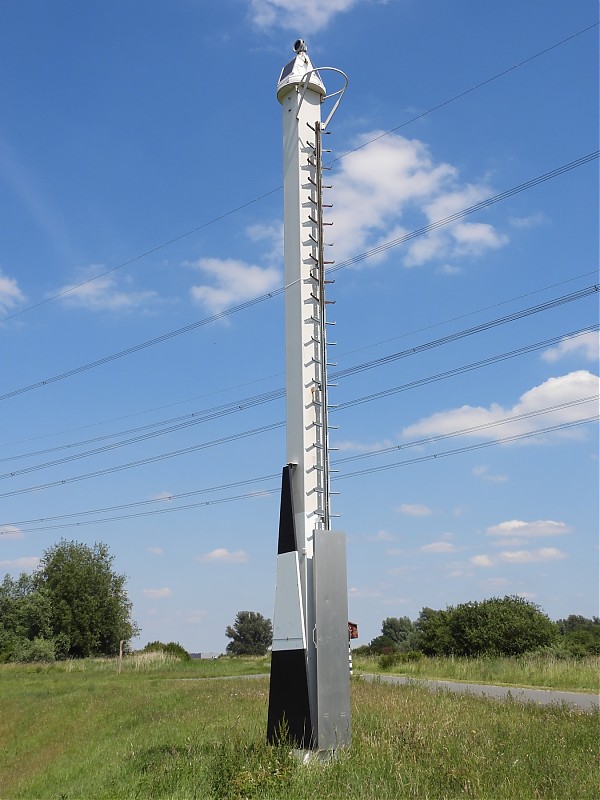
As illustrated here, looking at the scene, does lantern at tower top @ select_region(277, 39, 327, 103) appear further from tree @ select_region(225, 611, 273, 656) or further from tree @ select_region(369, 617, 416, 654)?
tree @ select_region(225, 611, 273, 656)

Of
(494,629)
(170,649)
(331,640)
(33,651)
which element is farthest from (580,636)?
(331,640)

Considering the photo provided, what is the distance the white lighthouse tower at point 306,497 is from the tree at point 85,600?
210 feet

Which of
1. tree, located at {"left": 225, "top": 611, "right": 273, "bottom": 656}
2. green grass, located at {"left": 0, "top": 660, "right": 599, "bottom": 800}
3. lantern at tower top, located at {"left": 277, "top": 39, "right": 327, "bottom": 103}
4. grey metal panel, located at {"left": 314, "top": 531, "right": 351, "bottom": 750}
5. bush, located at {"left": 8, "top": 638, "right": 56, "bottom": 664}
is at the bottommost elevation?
tree, located at {"left": 225, "top": 611, "right": 273, "bottom": 656}

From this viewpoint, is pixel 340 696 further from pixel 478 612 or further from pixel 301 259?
pixel 478 612

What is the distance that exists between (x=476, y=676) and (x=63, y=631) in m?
51.6

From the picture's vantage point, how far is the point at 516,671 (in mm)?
27797

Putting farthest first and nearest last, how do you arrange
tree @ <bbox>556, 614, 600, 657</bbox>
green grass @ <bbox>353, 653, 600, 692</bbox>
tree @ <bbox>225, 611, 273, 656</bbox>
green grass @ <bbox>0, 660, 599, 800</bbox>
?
tree @ <bbox>225, 611, 273, 656</bbox>
tree @ <bbox>556, 614, 600, 657</bbox>
green grass @ <bbox>353, 653, 600, 692</bbox>
green grass @ <bbox>0, 660, 599, 800</bbox>

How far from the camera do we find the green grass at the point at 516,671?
25.1 metres

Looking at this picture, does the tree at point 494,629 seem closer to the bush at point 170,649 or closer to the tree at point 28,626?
the bush at point 170,649

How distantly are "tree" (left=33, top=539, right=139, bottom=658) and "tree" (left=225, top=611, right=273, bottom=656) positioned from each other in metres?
30.6

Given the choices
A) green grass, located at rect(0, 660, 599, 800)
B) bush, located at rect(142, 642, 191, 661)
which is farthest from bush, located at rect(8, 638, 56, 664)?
green grass, located at rect(0, 660, 599, 800)

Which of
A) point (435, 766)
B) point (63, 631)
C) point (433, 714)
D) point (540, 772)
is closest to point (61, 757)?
point (433, 714)

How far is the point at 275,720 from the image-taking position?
12.1 meters

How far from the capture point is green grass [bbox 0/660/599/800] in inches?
374
